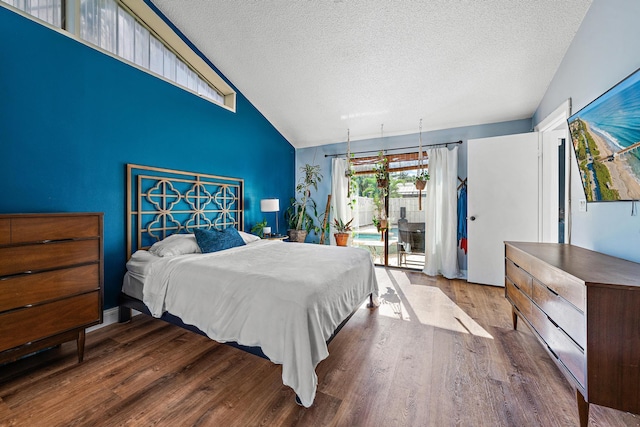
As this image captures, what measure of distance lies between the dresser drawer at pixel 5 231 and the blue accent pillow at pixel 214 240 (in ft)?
4.58

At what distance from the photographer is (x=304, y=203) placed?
17.6 ft

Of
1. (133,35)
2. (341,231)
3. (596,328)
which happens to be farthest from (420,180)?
(133,35)

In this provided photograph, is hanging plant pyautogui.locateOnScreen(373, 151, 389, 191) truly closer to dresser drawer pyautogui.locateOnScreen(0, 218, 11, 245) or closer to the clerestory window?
the clerestory window

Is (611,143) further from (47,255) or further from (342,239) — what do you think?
(47,255)

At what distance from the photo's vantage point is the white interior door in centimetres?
344

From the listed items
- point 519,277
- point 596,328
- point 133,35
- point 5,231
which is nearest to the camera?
point 596,328

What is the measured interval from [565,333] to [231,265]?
2.24 m

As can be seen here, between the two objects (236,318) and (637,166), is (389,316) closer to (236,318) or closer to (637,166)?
(236,318)

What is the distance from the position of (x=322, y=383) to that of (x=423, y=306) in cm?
177

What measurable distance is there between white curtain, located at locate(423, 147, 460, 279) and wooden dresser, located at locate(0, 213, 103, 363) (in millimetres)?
4343

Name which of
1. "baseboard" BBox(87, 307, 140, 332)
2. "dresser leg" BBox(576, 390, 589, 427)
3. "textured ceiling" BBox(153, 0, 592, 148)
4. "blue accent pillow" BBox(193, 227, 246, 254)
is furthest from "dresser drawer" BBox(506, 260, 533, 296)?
"baseboard" BBox(87, 307, 140, 332)

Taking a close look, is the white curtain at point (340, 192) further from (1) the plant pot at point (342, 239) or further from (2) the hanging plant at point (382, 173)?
(2) the hanging plant at point (382, 173)

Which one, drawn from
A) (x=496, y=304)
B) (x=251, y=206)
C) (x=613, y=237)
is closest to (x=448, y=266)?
(x=496, y=304)

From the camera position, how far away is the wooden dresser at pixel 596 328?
1.16 metres
